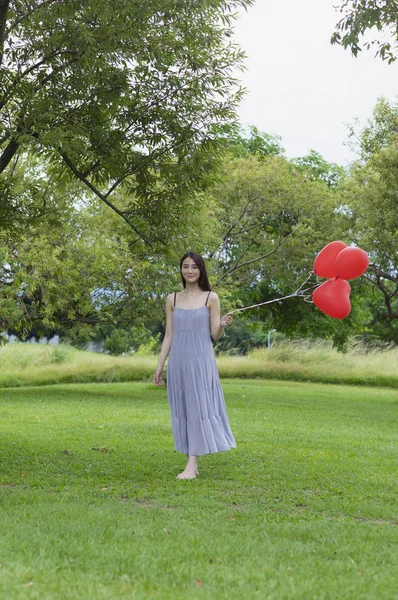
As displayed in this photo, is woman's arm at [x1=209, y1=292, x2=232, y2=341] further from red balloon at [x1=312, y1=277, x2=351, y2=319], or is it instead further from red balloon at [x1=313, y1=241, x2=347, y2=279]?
red balloon at [x1=313, y1=241, x2=347, y2=279]

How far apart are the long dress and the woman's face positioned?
0.32m

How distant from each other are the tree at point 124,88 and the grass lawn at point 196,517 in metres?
2.80

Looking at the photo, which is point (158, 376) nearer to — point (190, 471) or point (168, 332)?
point (168, 332)

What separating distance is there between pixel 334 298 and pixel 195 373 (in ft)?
5.05

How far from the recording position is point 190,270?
7383 millimetres

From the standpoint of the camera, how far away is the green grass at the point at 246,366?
90.1 feet

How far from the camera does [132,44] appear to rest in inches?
292

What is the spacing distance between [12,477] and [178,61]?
4655 millimetres

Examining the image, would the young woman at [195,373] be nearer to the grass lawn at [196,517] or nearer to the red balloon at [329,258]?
the grass lawn at [196,517]

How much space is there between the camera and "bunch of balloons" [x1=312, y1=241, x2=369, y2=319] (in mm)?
7340

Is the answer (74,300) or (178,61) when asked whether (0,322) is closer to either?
(74,300)

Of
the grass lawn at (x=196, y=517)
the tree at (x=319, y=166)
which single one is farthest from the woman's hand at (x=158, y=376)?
the tree at (x=319, y=166)

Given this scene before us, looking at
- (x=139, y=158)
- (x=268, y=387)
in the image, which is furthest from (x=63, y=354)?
(x=139, y=158)

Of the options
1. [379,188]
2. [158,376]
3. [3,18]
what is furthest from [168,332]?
[379,188]
